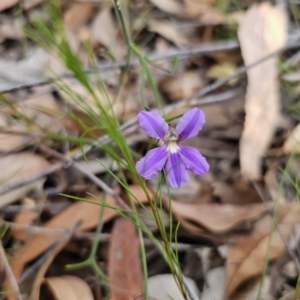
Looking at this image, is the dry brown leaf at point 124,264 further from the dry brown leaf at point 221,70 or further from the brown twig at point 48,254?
the dry brown leaf at point 221,70

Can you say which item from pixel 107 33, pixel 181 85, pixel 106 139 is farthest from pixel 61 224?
pixel 107 33

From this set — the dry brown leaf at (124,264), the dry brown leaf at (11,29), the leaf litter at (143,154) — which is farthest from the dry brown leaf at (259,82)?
the dry brown leaf at (11,29)

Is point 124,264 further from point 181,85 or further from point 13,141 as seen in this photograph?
point 181,85

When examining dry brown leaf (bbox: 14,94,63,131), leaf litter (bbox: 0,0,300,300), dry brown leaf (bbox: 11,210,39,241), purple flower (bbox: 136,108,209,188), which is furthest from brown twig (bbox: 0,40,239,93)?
purple flower (bbox: 136,108,209,188)

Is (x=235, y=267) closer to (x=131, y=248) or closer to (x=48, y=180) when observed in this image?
(x=131, y=248)

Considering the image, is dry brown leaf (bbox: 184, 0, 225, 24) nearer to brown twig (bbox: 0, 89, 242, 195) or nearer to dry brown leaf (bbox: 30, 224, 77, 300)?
brown twig (bbox: 0, 89, 242, 195)

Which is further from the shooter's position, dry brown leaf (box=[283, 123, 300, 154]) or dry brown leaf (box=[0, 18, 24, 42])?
dry brown leaf (box=[0, 18, 24, 42])

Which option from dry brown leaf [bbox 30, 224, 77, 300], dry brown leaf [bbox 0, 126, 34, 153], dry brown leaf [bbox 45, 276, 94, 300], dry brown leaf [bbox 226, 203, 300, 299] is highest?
dry brown leaf [bbox 0, 126, 34, 153]
